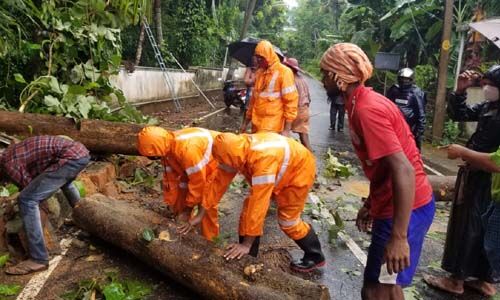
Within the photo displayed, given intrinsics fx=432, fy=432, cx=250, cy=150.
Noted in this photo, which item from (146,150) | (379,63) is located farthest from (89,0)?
(379,63)

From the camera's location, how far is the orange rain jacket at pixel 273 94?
5.50 meters

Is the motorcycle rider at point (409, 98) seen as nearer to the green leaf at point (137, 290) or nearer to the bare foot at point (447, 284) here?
the bare foot at point (447, 284)

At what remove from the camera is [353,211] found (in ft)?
18.9

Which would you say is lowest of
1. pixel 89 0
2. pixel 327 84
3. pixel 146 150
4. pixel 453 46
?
pixel 146 150

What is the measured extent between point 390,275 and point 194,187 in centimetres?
189

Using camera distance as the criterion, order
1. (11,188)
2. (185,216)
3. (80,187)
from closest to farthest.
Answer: (185,216) < (11,188) < (80,187)

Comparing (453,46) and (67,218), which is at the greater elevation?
(453,46)

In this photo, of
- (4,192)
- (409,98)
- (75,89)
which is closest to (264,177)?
(4,192)

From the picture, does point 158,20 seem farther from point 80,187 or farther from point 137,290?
point 137,290

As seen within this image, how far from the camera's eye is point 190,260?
3264mm

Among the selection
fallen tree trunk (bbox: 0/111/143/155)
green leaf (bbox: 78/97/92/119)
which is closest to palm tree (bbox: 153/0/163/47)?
green leaf (bbox: 78/97/92/119)

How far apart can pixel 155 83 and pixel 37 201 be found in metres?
11.5

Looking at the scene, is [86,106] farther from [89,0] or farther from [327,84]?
[327,84]

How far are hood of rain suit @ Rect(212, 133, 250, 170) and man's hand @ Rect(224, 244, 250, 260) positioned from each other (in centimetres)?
61
